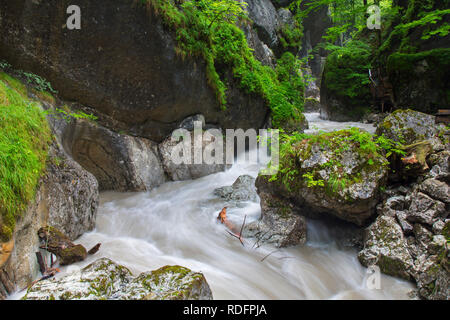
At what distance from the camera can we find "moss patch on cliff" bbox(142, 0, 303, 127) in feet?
19.9

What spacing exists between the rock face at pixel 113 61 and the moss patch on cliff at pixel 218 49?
26 cm

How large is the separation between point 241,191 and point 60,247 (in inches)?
150

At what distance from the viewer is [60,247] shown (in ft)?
10.6

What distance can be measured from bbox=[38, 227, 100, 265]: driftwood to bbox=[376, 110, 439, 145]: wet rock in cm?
556

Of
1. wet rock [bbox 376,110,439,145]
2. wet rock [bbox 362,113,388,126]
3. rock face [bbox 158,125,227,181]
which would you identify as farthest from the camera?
wet rock [bbox 362,113,388,126]

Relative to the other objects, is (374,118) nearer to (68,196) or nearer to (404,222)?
(404,222)

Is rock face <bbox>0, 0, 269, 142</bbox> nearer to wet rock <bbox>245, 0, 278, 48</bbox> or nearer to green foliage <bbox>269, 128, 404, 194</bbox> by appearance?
green foliage <bbox>269, 128, 404, 194</bbox>

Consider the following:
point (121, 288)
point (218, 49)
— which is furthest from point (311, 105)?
point (121, 288)

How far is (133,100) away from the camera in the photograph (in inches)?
243

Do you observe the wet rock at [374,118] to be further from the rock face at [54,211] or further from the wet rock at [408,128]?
the rock face at [54,211]

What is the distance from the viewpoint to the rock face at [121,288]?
209cm

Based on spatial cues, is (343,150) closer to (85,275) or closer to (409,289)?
(409,289)

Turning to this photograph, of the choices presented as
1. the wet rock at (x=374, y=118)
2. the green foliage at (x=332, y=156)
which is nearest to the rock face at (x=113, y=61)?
the green foliage at (x=332, y=156)

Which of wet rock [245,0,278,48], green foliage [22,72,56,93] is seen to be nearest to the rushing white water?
green foliage [22,72,56,93]
